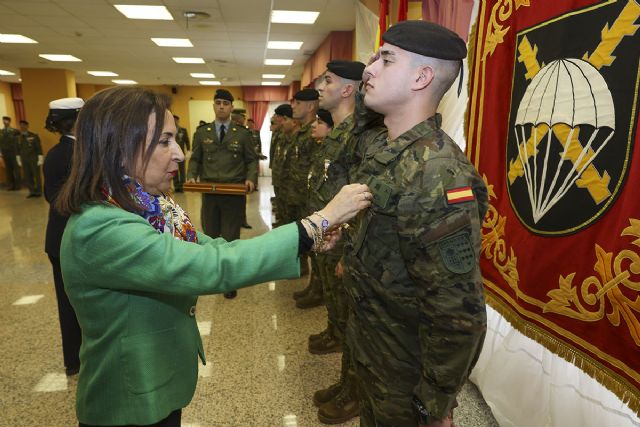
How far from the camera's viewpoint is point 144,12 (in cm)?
589

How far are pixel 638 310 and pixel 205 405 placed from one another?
6.21 feet

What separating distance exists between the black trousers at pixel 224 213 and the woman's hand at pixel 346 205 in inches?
105

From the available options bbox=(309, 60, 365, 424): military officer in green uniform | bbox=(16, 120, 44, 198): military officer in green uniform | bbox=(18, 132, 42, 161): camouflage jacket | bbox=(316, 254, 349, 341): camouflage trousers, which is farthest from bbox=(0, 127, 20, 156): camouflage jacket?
bbox=(316, 254, 349, 341): camouflage trousers

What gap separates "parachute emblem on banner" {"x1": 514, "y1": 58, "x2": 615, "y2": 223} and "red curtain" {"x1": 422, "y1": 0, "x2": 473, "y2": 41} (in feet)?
2.77

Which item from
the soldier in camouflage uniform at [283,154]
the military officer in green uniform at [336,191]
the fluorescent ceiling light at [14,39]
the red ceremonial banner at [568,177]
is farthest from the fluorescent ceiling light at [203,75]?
the red ceremonial banner at [568,177]

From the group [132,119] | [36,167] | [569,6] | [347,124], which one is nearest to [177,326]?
[132,119]

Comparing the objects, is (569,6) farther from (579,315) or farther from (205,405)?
(205,405)

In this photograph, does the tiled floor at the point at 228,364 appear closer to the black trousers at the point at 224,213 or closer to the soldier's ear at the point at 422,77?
the black trousers at the point at 224,213

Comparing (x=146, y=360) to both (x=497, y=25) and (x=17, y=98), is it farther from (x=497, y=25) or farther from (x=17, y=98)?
(x=17, y=98)

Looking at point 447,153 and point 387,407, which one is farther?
point 387,407

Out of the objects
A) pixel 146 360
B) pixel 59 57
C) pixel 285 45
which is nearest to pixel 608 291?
pixel 146 360

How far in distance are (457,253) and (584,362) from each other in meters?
0.75

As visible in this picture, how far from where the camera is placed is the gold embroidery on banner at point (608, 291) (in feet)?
3.70

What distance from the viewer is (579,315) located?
1.34 m
